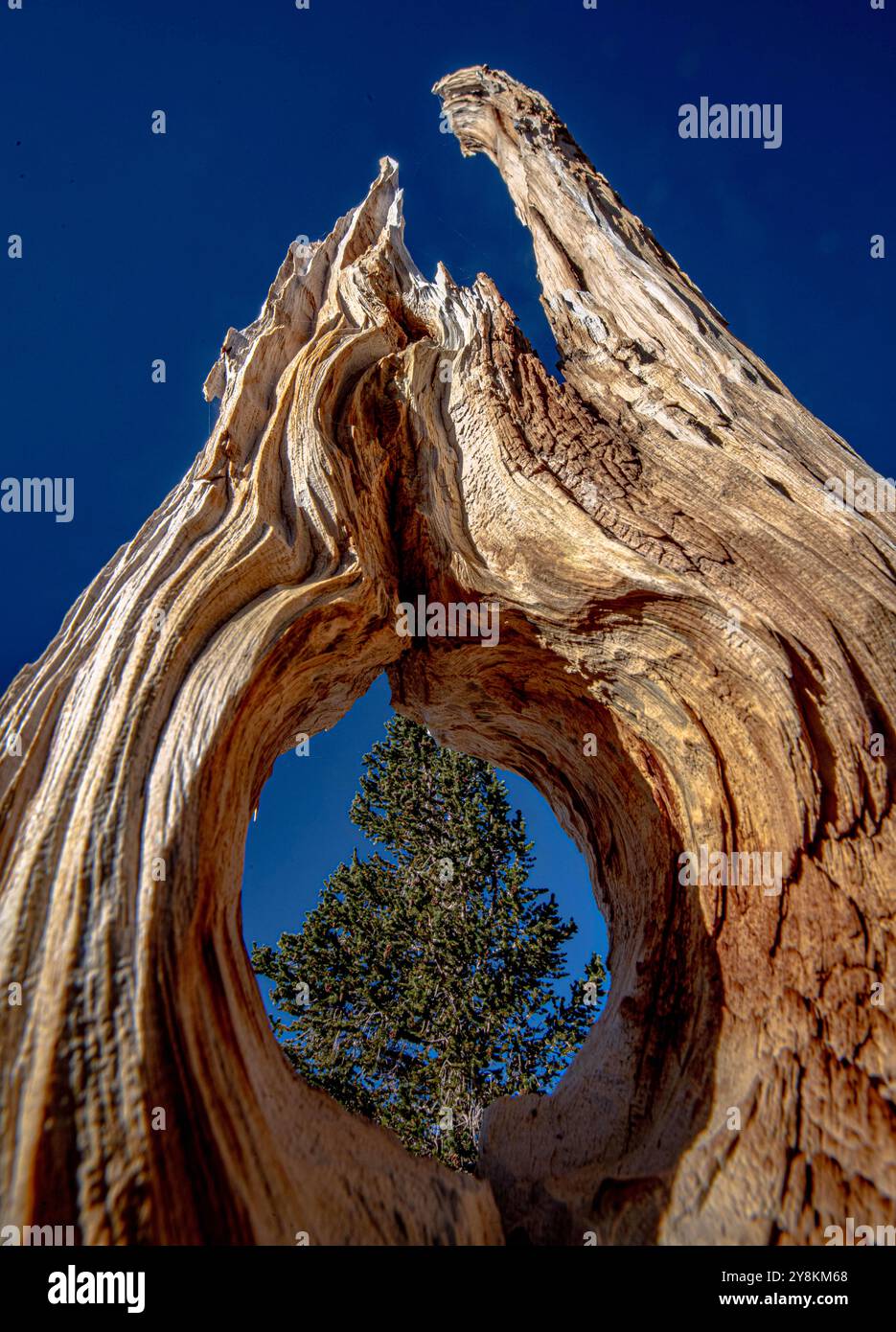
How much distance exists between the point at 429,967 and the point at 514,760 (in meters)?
8.63

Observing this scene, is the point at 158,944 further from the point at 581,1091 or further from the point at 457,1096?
the point at 457,1096

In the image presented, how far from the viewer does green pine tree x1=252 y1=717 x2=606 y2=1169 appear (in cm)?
1023

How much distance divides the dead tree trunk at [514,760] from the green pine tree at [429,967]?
26.5ft

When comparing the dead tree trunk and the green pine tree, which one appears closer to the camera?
the dead tree trunk

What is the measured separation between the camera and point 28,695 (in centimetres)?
203

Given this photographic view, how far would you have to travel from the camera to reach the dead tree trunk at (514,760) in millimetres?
1537

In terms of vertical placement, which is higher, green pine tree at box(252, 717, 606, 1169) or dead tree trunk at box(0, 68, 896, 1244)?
dead tree trunk at box(0, 68, 896, 1244)

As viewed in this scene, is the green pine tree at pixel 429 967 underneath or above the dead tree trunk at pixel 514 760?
underneath

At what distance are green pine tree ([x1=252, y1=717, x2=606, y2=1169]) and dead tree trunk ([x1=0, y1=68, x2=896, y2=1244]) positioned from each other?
26.5ft

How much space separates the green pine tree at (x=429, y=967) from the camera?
403 inches

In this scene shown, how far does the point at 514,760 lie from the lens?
384 centimetres

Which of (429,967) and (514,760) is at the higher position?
(514,760)

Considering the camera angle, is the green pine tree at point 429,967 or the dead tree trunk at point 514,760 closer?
the dead tree trunk at point 514,760

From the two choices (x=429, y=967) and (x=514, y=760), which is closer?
(x=514, y=760)
